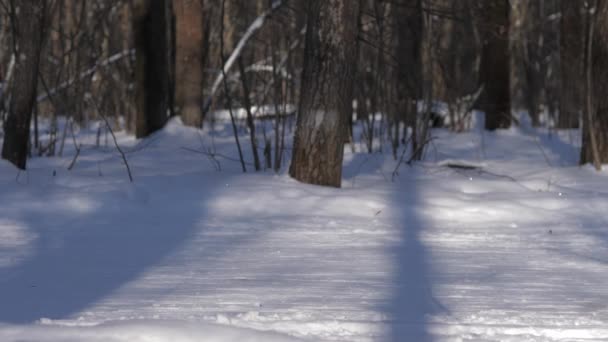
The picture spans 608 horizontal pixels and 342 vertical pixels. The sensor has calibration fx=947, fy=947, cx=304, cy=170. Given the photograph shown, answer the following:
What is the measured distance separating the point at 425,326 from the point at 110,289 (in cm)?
159

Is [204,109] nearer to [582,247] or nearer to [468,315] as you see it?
[582,247]

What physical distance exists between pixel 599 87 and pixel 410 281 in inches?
205

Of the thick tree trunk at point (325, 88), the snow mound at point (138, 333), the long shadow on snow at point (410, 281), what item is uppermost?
the thick tree trunk at point (325, 88)

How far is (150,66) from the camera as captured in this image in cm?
1312

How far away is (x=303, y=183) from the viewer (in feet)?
26.3

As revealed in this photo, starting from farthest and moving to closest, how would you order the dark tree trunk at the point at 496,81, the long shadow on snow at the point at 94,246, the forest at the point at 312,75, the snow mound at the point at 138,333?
the dark tree trunk at the point at 496,81
the forest at the point at 312,75
the long shadow on snow at the point at 94,246
the snow mound at the point at 138,333

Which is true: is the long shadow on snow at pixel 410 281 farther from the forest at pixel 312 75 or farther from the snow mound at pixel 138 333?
the forest at pixel 312 75

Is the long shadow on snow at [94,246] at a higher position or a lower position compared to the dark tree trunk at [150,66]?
lower

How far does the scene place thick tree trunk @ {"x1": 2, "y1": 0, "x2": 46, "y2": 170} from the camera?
27.0 ft

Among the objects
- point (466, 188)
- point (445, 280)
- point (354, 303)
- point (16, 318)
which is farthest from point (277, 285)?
point (466, 188)

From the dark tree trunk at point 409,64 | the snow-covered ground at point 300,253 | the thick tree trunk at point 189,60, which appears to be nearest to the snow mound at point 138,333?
the snow-covered ground at point 300,253

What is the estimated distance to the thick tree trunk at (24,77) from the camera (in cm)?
822

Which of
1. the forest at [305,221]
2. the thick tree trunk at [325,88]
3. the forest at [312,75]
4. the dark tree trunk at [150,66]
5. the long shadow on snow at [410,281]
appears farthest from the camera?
the dark tree trunk at [150,66]

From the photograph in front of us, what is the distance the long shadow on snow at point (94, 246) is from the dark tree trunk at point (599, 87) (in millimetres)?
3736
